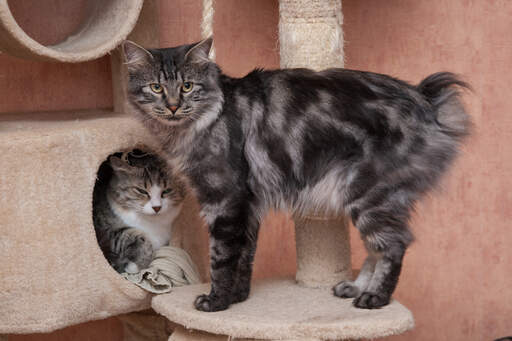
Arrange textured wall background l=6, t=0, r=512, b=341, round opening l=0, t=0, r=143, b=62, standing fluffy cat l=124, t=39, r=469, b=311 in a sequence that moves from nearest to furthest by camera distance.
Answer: standing fluffy cat l=124, t=39, r=469, b=311, round opening l=0, t=0, r=143, b=62, textured wall background l=6, t=0, r=512, b=341

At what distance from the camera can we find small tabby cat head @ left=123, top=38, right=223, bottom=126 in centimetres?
189

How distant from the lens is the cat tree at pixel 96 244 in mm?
1880

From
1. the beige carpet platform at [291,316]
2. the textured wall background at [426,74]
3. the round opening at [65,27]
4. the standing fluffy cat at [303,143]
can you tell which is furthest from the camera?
the textured wall background at [426,74]

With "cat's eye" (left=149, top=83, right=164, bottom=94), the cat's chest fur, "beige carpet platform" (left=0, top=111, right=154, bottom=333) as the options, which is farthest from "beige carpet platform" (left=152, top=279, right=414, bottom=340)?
"cat's eye" (left=149, top=83, right=164, bottom=94)

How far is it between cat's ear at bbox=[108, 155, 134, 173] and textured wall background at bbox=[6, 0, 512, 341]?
38 cm

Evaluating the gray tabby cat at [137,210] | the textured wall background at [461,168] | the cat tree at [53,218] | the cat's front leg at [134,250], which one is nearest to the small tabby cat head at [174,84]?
the cat tree at [53,218]

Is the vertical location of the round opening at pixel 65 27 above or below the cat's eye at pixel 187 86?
above

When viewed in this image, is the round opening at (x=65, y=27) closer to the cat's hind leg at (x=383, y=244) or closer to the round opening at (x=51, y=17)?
the round opening at (x=51, y=17)

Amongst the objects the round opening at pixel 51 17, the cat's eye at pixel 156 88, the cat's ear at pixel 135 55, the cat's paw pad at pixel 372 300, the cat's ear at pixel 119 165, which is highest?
the round opening at pixel 51 17

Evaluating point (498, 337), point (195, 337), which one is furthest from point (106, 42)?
point (498, 337)

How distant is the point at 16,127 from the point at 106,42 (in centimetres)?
41

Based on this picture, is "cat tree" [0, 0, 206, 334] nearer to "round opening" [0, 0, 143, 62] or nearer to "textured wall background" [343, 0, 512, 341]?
"round opening" [0, 0, 143, 62]

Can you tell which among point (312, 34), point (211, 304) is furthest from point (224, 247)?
point (312, 34)

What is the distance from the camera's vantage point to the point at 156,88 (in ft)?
6.26
